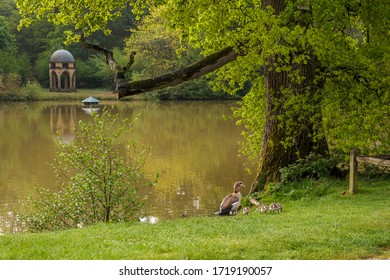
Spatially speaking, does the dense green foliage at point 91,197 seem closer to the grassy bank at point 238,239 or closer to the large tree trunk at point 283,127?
the grassy bank at point 238,239

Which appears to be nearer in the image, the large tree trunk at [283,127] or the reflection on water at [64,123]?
the large tree trunk at [283,127]

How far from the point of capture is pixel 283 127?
14391 mm

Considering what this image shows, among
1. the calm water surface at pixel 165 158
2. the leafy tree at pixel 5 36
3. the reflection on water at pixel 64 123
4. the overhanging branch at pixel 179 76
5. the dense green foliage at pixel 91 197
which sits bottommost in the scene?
the calm water surface at pixel 165 158

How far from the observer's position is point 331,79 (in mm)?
13656

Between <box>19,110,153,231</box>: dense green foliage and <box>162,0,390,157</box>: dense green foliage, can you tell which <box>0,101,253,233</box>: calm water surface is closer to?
<box>19,110,153,231</box>: dense green foliage

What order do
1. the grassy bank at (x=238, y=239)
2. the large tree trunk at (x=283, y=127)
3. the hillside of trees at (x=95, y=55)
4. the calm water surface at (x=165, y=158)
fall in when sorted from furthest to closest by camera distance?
the hillside of trees at (x=95, y=55) → the calm water surface at (x=165, y=158) → the large tree trunk at (x=283, y=127) → the grassy bank at (x=238, y=239)

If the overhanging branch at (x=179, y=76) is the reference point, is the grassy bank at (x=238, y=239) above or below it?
below

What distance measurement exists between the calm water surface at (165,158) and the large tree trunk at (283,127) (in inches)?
81.7

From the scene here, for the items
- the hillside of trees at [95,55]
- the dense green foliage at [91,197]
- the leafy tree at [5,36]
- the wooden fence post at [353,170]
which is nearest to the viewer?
the dense green foliage at [91,197]

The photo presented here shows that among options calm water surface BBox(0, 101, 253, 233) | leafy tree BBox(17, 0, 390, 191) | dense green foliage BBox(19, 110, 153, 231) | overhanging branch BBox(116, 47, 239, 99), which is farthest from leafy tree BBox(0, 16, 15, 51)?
dense green foliage BBox(19, 110, 153, 231)

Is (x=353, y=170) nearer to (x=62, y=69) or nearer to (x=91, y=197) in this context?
(x=91, y=197)

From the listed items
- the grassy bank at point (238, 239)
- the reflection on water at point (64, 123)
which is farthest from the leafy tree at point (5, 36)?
the grassy bank at point (238, 239)

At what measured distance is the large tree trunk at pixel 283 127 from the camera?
1394cm

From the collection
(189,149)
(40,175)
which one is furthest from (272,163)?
(189,149)
